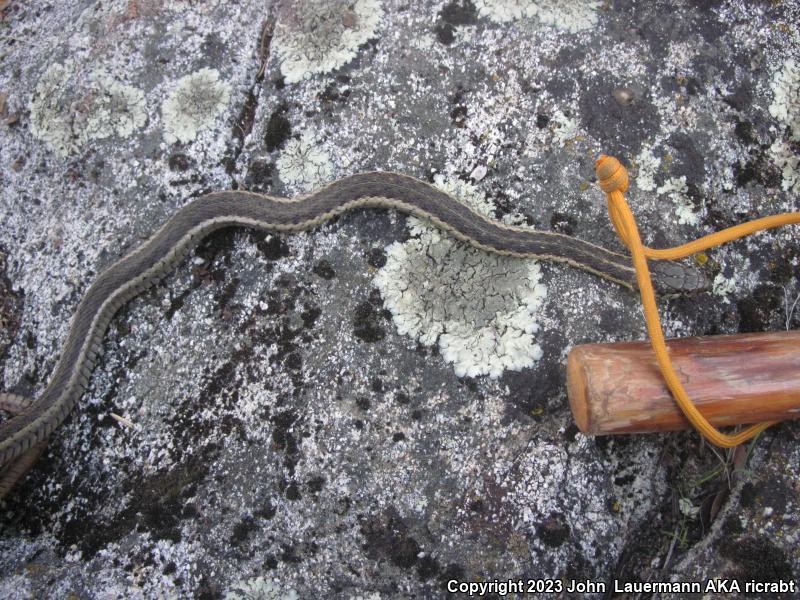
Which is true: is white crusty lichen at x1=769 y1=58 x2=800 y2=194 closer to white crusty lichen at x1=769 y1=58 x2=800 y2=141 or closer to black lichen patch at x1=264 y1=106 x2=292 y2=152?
white crusty lichen at x1=769 y1=58 x2=800 y2=141

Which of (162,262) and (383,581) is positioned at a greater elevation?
(162,262)

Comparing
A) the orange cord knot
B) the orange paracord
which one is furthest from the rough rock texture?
the orange cord knot

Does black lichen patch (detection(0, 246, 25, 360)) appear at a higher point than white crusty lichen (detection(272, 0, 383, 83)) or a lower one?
lower

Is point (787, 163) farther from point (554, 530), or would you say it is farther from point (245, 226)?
point (245, 226)

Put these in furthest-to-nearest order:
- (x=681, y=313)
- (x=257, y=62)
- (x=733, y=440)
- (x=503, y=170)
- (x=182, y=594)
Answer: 1. (x=257, y=62)
2. (x=503, y=170)
3. (x=681, y=313)
4. (x=182, y=594)
5. (x=733, y=440)

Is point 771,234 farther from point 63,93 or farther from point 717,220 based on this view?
point 63,93

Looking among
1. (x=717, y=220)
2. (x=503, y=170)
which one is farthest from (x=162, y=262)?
(x=717, y=220)
